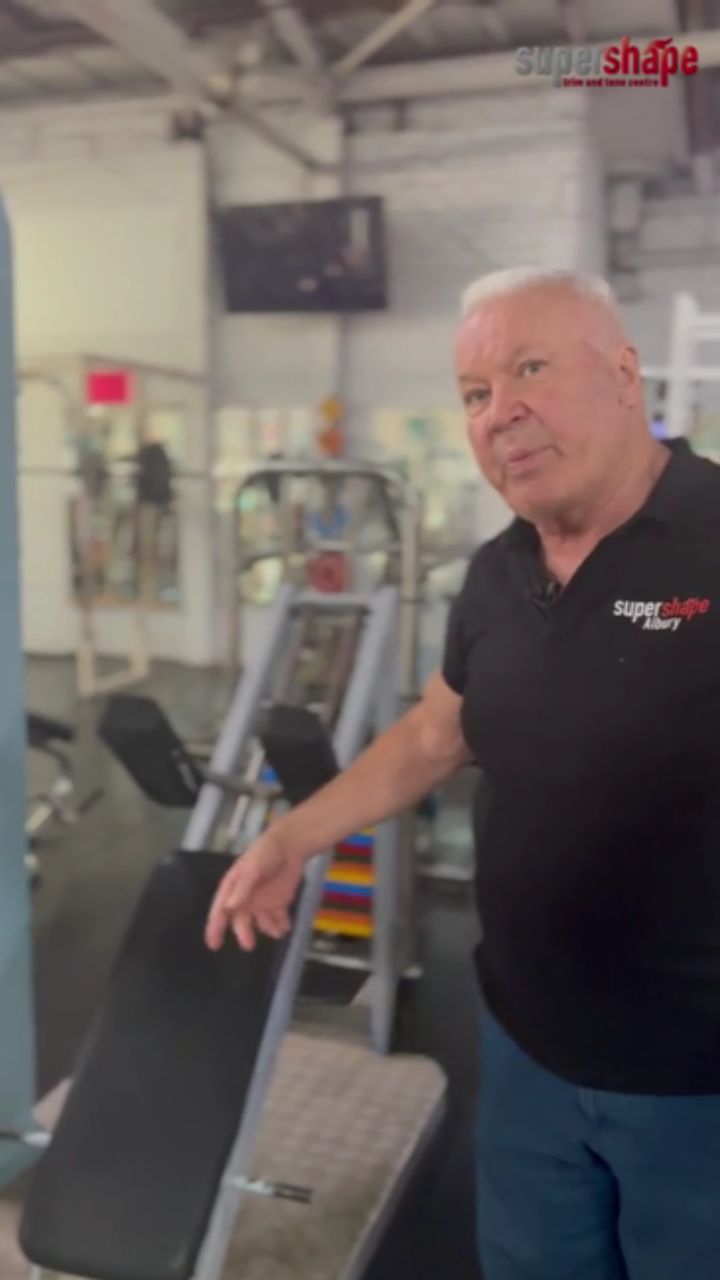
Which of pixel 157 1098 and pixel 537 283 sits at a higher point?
pixel 537 283

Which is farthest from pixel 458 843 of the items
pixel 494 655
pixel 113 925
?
pixel 494 655

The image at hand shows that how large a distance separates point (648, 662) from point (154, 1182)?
1023 millimetres

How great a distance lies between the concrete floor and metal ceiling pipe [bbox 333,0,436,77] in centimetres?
308

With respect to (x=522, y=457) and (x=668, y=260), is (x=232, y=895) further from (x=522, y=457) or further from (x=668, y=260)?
(x=668, y=260)

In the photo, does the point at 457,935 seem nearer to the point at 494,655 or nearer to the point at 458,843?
the point at 458,843

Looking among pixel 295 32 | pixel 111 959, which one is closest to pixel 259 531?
pixel 295 32

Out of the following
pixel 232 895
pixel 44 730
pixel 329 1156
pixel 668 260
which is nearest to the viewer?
pixel 232 895

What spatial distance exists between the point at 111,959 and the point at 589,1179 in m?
2.05

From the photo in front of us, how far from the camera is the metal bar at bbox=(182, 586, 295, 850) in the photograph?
6.84 feet

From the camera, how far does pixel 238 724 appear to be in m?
2.27

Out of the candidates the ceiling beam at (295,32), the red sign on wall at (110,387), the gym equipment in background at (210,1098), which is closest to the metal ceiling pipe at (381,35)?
the ceiling beam at (295,32)

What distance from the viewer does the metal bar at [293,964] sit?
1.59m

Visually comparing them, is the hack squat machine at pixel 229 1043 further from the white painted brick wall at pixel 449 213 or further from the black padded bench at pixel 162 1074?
the white painted brick wall at pixel 449 213

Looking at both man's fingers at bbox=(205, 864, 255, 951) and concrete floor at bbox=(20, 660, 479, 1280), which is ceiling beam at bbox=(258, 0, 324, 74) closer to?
concrete floor at bbox=(20, 660, 479, 1280)
